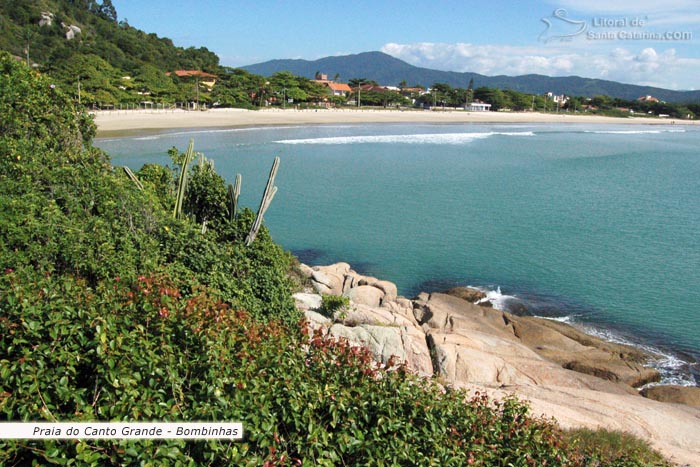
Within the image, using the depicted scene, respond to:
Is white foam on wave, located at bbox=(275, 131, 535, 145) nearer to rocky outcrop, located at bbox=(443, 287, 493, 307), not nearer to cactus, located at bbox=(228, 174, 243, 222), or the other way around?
rocky outcrop, located at bbox=(443, 287, 493, 307)

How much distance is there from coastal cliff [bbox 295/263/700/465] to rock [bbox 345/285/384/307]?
3cm

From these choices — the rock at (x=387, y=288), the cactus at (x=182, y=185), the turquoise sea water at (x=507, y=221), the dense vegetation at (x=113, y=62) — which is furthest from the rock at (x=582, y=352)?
the dense vegetation at (x=113, y=62)

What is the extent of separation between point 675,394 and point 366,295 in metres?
7.34

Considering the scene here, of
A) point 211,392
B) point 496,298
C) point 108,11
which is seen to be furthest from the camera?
point 108,11

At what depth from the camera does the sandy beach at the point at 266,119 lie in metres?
58.4

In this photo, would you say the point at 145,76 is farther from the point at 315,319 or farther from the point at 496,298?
the point at 315,319

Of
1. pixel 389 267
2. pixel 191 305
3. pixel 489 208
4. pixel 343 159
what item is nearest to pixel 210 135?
pixel 343 159

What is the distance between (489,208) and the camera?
3070 cm

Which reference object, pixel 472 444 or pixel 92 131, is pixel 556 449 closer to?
pixel 472 444

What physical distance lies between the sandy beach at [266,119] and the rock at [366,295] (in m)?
28.7

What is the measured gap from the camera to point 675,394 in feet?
39.5

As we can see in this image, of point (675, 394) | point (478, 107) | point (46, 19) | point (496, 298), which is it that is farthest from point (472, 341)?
point (478, 107)

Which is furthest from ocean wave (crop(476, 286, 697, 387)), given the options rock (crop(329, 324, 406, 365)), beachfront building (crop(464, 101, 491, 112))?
beachfront building (crop(464, 101, 491, 112))

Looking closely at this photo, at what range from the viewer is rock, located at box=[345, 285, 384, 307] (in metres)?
14.8
